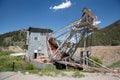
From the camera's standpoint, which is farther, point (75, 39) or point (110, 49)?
point (110, 49)

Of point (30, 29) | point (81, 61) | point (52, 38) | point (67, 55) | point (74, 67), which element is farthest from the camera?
point (30, 29)

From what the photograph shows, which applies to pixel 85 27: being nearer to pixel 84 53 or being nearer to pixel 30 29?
pixel 84 53

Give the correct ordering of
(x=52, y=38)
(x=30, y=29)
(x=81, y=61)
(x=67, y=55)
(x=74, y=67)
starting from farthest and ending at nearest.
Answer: (x=30, y=29) → (x=52, y=38) → (x=67, y=55) → (x=81, y=61) → (x=74, y=67)

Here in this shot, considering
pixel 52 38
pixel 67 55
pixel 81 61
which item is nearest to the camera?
pixel 81 61

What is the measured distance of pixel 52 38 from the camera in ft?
34.2

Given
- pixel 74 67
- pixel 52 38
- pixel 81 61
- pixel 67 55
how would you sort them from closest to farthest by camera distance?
pixel 74 67, pixel 81 61, pixel 67 55, pixel 52 38

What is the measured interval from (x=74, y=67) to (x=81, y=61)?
2.22ft

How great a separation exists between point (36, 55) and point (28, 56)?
46cm

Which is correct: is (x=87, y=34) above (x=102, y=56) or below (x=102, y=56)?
above

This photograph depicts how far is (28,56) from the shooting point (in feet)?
35.7

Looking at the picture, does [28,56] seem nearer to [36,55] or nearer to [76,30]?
[36,55]

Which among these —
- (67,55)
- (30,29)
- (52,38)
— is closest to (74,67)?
(67,55)

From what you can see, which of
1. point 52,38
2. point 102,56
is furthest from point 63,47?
point 102,56

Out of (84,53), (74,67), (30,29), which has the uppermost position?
(30,29)
